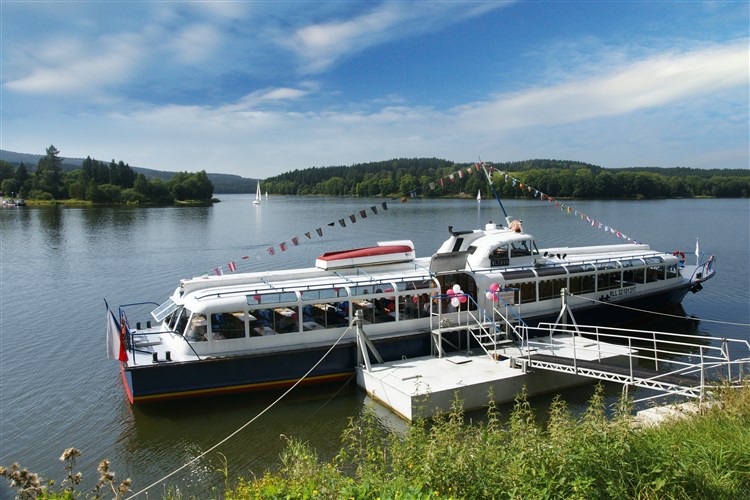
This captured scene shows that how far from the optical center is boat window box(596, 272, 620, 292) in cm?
2228

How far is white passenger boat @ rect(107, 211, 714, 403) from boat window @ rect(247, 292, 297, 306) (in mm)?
31

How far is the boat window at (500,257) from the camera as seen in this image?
19844mm

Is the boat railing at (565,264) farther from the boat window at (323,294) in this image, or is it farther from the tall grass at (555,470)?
the tall grass at (555,470)

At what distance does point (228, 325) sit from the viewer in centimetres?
1595

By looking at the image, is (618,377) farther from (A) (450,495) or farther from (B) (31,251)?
(B) (31,251)

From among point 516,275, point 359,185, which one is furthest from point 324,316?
point 359,185

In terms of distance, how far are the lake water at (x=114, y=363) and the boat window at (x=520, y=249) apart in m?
2.33

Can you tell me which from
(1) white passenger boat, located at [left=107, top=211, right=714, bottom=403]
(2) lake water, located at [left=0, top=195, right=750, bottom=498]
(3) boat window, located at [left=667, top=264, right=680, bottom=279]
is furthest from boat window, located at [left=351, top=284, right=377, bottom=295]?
(3) boat window, located at [left=667, top=264, right=680, bottom=279]

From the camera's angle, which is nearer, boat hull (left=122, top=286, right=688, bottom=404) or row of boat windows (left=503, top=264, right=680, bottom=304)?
boat hull (left=122, top=286, right=688, bottom=404)

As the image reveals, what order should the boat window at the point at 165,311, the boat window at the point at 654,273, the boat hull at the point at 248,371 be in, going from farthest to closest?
the boat window at the point at 654,273, the boat window at the point at 165,311, the boat hull at the point at 248,371

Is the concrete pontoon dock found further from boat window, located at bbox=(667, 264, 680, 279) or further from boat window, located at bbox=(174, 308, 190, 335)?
boat window, located at bbox=(667, 264, 680, 279)

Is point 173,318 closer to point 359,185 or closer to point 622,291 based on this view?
A: point 622,291

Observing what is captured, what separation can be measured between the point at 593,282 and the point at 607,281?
91cm

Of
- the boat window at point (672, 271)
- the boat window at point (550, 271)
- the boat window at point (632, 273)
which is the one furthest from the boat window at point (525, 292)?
the boat window at point (672, 271)
